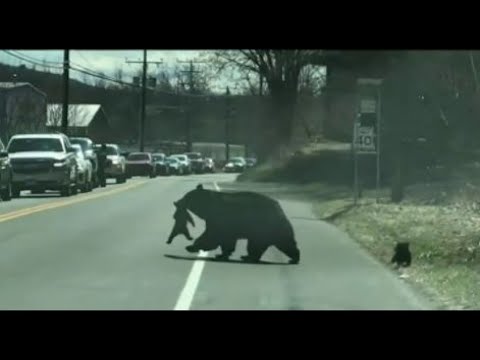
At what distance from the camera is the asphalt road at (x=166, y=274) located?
35.3 ft

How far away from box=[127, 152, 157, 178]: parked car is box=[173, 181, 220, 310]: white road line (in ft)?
133

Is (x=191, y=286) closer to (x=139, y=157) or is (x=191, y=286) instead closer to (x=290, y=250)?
(x=290, y=250)

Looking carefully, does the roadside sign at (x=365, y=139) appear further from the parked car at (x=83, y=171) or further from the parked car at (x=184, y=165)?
the parked car at (x=184, y=165)

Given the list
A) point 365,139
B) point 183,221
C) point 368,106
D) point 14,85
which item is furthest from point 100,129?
point 183,221

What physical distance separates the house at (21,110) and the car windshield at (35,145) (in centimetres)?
326

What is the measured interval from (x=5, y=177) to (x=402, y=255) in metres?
17.4

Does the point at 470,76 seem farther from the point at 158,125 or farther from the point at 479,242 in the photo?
the point at 158,125

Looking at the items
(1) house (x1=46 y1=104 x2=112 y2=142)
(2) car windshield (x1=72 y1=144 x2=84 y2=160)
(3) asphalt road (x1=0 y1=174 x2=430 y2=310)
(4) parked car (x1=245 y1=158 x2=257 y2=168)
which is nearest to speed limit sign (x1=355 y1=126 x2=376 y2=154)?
(3) asphalt road (x1=0 y1=174 x2=430 y2=310)

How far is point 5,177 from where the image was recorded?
2909cm

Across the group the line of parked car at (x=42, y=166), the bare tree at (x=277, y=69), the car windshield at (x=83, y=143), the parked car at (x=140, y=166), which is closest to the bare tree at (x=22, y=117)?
the car windshield at (x=83, y=143)

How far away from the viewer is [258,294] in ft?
37.1
